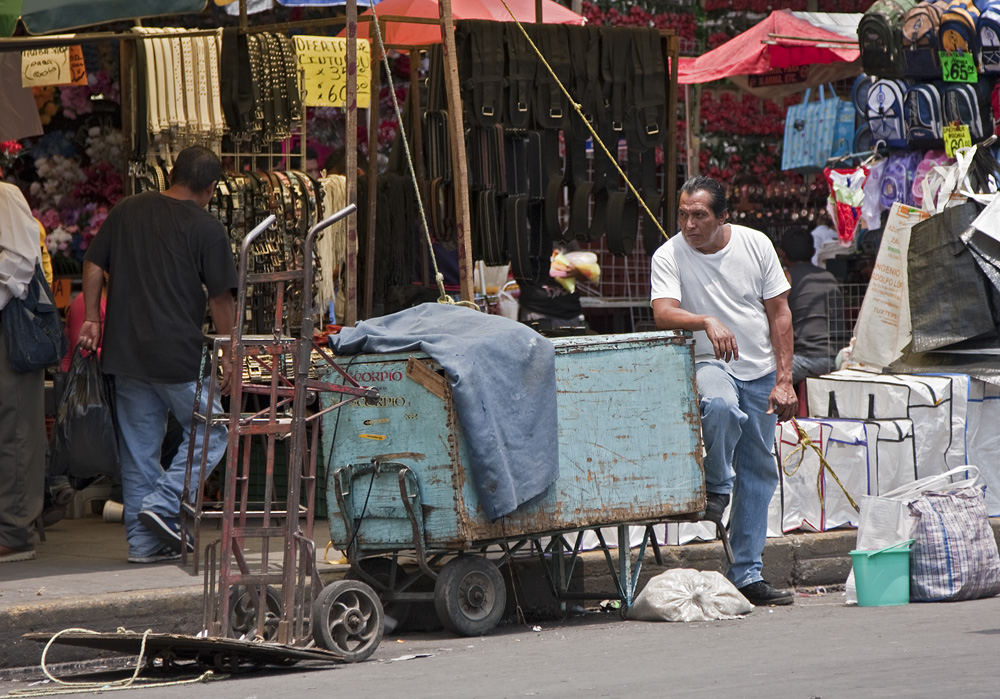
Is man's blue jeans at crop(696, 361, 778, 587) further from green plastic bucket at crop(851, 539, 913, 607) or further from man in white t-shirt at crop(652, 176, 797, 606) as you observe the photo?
green plastic bucket at crop(851, 539, 913, 607)

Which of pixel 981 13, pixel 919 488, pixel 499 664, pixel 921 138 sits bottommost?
pixel 499 664

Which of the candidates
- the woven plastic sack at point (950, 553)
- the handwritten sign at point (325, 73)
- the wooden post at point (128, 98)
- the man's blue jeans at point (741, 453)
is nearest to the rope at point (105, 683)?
the man's blue jeans at point (741, 453)

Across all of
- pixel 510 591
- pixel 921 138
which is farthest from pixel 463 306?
pixel 921 138

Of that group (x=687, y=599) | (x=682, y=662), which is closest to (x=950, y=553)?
(x=687, y=599)

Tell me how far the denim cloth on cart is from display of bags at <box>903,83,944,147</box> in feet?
13.6

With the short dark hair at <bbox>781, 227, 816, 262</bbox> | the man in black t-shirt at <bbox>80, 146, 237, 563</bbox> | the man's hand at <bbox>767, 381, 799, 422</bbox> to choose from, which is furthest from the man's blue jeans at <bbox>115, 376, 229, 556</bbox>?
the short dark hair at <bbox>781, 227, 816, 262</bbox>

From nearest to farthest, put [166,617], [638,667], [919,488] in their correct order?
[638,667], [166,617], [919,488]

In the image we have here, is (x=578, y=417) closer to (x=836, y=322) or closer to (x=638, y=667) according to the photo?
(x=638, y=667)

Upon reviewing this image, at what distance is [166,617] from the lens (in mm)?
5973

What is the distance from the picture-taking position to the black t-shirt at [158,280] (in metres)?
6.93

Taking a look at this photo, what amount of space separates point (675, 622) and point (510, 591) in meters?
0.84

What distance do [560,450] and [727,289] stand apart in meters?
1.22

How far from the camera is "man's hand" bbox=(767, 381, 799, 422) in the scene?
22.3 ft

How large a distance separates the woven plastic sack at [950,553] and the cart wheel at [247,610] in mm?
3170
